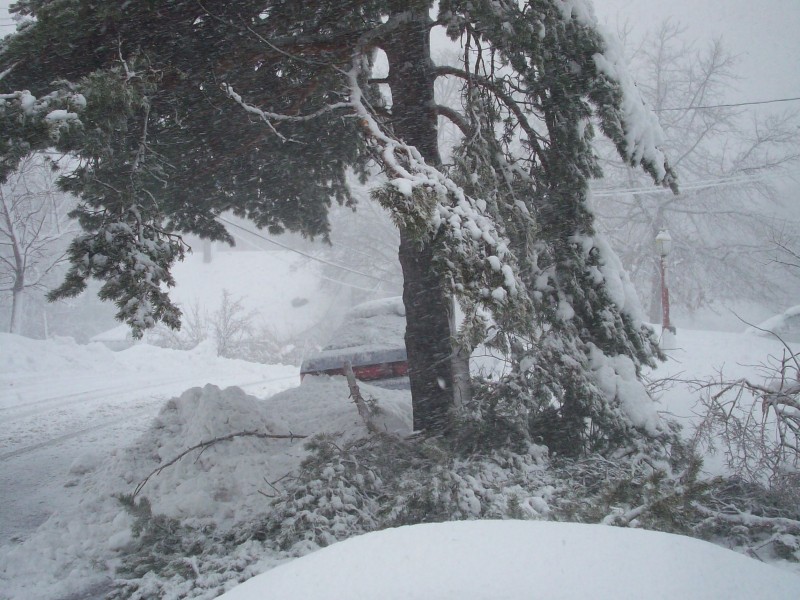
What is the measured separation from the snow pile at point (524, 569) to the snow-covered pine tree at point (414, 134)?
7.32ft

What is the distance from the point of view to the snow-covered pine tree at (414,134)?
12.8 ft

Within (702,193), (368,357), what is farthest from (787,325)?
(368,357)

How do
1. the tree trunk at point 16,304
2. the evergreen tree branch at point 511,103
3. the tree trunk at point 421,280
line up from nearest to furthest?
the evergreen tree branch at point 511,103 → the tree trunk at point 421,280 → the tree trunk at point 16,304

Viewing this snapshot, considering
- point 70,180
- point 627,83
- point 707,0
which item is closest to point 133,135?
point 70,180

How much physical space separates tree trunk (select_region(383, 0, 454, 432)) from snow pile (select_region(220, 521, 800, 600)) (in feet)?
13.4

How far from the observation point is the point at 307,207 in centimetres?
770

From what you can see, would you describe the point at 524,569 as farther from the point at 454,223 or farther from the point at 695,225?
the point at 695,225

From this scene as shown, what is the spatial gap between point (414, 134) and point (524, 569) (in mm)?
4973

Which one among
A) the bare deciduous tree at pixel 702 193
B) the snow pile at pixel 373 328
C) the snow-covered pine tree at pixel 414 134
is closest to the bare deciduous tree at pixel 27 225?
the snow pile at pixel 373 328

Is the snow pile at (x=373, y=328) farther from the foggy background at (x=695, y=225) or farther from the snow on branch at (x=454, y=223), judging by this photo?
the foggy background at (x=695, y=225)

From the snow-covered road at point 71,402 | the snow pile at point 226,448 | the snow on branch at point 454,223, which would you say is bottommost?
the snow-covered road at point 71,402

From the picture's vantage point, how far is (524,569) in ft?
4.25

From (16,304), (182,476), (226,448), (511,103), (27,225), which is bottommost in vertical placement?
(182,476)

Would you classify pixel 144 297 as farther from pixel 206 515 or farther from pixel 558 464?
pixel 558 464
